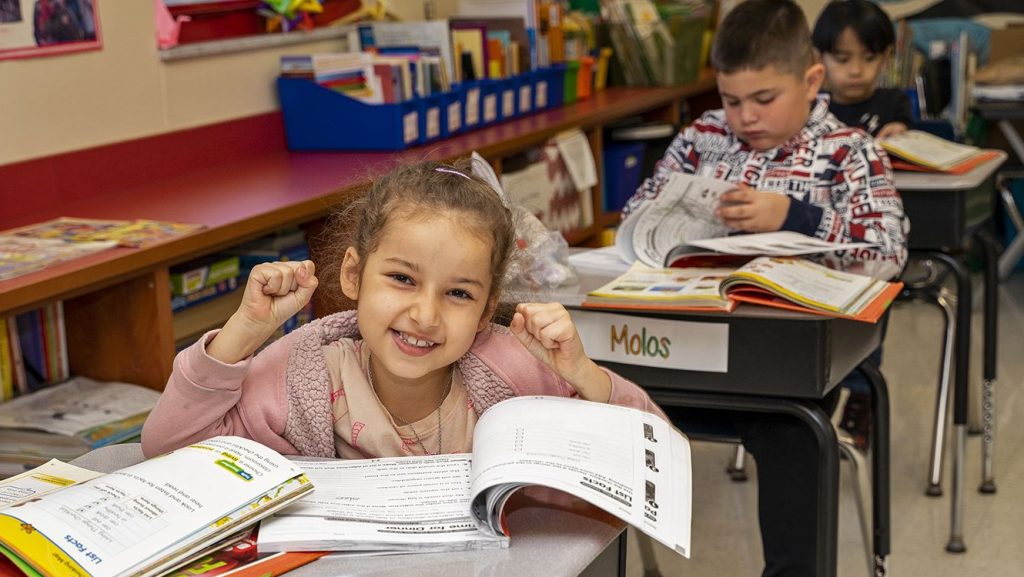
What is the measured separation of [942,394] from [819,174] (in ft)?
2.74

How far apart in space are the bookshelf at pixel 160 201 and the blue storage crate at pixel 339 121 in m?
0.05

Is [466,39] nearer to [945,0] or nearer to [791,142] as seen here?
[791,142]

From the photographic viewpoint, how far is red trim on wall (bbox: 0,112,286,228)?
2.24 metres

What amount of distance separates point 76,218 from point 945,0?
4279 mm

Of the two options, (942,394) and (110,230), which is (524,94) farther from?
(110,230)

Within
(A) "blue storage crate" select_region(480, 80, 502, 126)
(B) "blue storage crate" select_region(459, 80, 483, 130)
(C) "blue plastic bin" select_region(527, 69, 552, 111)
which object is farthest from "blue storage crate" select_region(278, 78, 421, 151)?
(C) "blue plastic bin" select_region(527, 69, 552, 111)

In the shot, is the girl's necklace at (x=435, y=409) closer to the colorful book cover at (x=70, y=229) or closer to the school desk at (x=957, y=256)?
the colorful book cover at (x=70, y=229)

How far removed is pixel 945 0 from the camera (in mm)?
5273

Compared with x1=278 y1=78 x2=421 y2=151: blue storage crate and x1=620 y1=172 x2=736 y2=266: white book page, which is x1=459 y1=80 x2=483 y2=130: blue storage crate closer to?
x1=278 y1=78 x2=421 y2=151: blue storage crate

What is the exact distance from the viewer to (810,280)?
1.71 meters

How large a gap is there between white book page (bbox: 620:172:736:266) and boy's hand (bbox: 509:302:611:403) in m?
0.72

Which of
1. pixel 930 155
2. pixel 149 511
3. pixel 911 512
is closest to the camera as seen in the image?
pixel 149 511

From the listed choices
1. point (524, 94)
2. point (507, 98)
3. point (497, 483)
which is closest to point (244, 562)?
point (497, 483)

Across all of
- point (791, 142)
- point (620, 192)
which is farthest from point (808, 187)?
point (620, 192)
